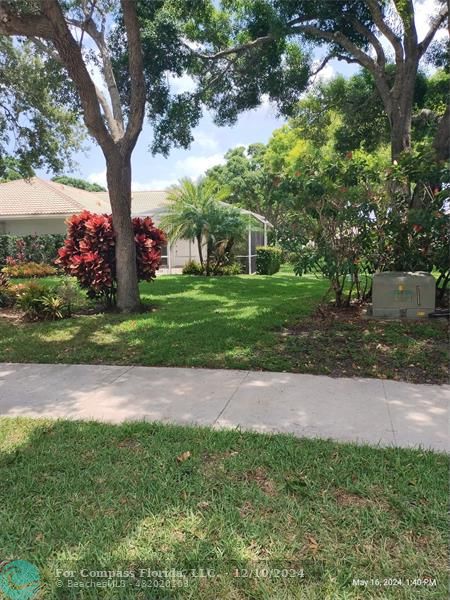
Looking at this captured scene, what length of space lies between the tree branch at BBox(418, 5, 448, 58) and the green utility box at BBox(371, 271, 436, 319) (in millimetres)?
5779

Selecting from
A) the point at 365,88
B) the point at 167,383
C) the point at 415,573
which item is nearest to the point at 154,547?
the point at 415,573

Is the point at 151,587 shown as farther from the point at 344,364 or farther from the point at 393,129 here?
the point at 393,129

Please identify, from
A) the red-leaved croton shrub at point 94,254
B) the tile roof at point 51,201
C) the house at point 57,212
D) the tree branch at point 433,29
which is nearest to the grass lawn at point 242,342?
the red-leaved croton shrub at point 94,254

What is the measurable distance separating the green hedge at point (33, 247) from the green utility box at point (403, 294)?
14.6m

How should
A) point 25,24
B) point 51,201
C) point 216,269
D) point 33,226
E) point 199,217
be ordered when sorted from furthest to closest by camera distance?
point 33,226 < point 51,201 < point 216,269 < point 199,217 < point 25,24

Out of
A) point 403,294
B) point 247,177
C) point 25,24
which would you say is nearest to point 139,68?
point 25,24

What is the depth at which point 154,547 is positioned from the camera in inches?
89.9

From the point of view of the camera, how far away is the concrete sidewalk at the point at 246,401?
3.65 metres

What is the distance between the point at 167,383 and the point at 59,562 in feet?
8.92

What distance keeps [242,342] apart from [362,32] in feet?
29.1

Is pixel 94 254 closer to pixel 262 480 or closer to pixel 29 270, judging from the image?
pixel 262 480

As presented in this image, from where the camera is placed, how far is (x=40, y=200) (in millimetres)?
21453

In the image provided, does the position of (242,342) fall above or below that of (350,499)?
above

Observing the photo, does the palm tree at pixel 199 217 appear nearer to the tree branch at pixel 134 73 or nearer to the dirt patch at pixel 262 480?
the tree branch at pixel 134 73
